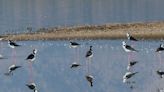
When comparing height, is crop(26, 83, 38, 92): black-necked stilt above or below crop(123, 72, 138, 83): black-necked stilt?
below

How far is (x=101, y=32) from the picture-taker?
4116 cm

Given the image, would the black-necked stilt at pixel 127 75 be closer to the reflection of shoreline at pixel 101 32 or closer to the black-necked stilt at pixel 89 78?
the black-necked stilt at pixel 89 78

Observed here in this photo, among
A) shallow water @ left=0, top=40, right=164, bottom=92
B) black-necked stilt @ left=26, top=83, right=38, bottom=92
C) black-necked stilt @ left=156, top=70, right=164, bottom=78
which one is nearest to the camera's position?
black-necked stilt @ left=26, top=83, right=38, bottom=92

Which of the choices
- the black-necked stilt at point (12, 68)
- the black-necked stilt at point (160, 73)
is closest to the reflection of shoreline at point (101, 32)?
the black-necked stilt at point (12, 68)

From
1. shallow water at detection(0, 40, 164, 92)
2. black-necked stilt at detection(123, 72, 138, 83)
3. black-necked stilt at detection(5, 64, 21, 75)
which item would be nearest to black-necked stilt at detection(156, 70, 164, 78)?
shallow water at detection(0, 40, 164, 92)

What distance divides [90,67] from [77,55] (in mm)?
3214

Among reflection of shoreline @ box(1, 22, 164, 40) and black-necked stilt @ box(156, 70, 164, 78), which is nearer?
black-necked stilt @ box(156, 70, 164, 78)

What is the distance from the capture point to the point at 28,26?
156 ft

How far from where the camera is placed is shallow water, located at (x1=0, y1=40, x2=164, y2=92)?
2540cm

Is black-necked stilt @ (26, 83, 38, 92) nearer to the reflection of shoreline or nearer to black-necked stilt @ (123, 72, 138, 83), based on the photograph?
black-necked stilt @ (123, 72, 138, 83)

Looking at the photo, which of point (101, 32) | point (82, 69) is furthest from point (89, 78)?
point (101, 32)

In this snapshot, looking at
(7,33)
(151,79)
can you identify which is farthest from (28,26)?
(151,79)

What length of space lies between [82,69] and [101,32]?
1275 cm

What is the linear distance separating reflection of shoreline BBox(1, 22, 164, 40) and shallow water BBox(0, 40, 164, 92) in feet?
8.94
